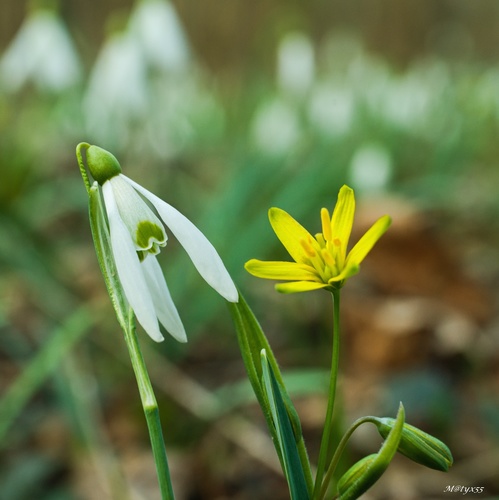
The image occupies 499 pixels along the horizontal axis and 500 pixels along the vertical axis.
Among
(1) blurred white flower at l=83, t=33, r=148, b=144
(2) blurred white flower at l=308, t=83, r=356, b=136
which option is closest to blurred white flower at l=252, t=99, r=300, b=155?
(2) blurred white flower at l=308, t=83, r=356, b=136

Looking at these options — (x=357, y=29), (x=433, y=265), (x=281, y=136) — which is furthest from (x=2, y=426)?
(x=357, y=29)

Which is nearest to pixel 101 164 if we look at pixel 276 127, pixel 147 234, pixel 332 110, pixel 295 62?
pixel 147 234

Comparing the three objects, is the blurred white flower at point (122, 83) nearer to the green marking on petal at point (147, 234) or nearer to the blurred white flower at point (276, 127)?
the blurred white flower at point (276, 127)

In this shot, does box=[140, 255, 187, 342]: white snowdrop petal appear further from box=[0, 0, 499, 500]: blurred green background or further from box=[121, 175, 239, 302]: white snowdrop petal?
box=[0, 0, 499, 500]: blurred green background

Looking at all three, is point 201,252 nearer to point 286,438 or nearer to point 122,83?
point 286,438

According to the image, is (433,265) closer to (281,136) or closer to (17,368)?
(17,368)
